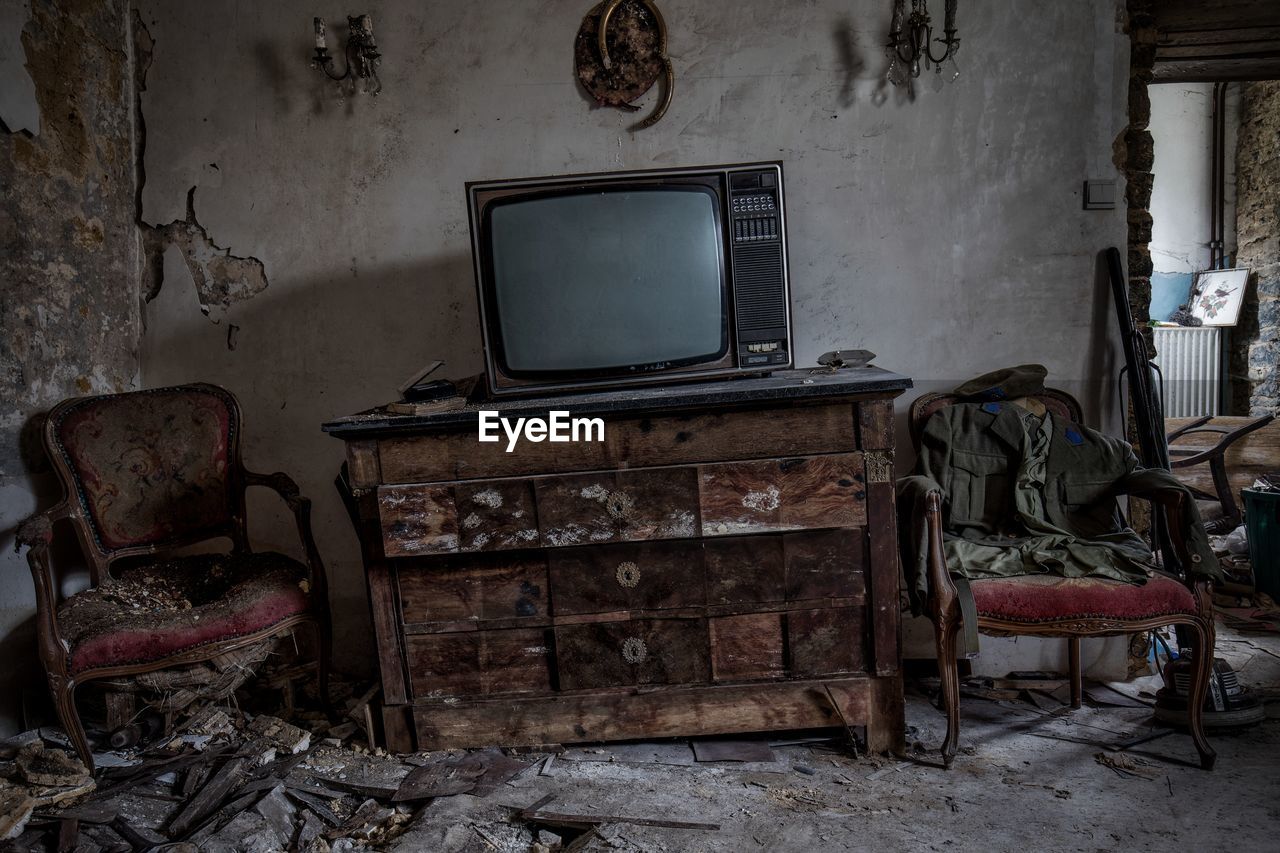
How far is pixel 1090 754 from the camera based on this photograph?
2102 millimetres

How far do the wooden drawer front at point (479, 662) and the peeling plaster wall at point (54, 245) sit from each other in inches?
55.0

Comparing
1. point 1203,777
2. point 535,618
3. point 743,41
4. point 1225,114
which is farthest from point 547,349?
point 1225,114

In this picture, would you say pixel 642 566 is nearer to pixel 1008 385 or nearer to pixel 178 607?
pixel 1008 385

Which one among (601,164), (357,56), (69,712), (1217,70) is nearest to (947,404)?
(601,164)

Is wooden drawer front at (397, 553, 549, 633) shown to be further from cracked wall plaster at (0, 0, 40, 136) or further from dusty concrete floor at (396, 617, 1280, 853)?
cracked wall plaster at (0, 0, 40, 136)

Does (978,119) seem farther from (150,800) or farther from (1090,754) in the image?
(150,800)

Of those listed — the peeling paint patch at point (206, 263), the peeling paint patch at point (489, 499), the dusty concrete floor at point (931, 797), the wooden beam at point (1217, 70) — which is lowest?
the dusty concrete floor at point (931, 797)

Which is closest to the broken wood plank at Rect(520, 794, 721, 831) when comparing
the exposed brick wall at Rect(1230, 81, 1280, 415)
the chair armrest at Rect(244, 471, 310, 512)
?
the chair armrest at Rect(244, 471, 310, 512)

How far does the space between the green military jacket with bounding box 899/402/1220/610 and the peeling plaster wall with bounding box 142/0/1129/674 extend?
351 millimetres

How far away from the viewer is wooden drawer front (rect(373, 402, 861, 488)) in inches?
79.2

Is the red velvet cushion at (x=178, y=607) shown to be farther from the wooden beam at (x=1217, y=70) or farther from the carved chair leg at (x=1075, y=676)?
the wooden beam at (x=1217, y=70)

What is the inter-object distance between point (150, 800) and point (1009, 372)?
9.34 ft

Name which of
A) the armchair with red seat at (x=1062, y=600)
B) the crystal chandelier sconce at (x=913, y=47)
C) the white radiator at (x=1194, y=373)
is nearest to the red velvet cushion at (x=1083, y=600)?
the armchair with red seat at (x=1062, y=600)

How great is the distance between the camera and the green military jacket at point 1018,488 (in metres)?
2.13
